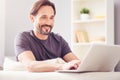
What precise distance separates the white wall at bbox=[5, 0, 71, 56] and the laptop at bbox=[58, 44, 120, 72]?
2.49m

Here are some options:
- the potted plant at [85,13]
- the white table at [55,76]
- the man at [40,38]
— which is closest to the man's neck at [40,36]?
the man at [40,38]

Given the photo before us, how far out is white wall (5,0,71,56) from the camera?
3688mm

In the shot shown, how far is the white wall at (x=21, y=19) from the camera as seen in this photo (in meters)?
3.69

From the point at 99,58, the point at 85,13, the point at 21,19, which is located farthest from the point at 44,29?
the point at 21,19

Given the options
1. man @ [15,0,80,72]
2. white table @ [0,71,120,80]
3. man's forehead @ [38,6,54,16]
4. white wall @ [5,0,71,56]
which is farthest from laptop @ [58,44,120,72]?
white wall @ [5,0,71,56]

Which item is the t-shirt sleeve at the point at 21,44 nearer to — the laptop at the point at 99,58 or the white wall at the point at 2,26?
the laptop at the point at 99,58

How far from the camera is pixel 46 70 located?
→ 1.14 meters

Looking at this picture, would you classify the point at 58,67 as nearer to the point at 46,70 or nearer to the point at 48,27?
the point at 46,70

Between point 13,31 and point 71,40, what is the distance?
81 centimetres

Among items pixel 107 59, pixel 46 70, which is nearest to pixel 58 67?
pixel 46 70

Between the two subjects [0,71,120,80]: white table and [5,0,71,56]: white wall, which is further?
[5,0,71,56]: white wall

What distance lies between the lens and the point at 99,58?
1171mm

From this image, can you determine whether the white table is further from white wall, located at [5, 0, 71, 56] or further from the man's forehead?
white wall, located at [5, 0, 71, 56]

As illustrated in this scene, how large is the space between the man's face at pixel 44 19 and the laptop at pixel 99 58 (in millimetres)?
673
